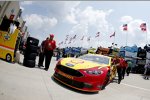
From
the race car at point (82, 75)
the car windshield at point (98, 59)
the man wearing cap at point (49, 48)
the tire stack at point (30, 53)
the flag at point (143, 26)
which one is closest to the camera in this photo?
the race car at point (82, 75)

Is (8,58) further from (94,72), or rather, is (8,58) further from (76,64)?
(94,72)

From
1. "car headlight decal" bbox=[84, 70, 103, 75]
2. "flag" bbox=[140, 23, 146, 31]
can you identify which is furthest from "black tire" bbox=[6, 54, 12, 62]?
"flag" bbox=[140, 23, 146, 31]

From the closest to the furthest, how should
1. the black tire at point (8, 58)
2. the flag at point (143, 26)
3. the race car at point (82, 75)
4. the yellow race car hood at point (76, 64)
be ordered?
the race car at point (82, 75) → the yellow race car hood at point (76, 64) → the black tire at point (8, 58) → the flag at point (143, 26)

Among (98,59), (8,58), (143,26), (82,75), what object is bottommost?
(82,75)

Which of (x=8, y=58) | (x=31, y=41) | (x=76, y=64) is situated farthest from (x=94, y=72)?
(x=8, y=58)

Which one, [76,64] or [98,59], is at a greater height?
[98,59]

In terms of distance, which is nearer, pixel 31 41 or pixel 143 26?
pixel 31 41


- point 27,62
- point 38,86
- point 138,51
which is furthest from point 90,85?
point 138,51

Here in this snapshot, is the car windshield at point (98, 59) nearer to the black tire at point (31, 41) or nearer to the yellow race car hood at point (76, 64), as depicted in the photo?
the yellow race car hood at point (76, 64)

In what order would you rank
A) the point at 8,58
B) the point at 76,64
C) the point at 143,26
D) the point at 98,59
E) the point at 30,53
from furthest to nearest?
1. the point at 143,26
2. the point at 30,53
3. the point at 8,58
4. the point at 98,59
5. the point at 76,64

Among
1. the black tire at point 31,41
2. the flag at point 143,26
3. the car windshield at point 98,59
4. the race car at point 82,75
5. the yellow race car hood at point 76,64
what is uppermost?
the flag at point 143,26

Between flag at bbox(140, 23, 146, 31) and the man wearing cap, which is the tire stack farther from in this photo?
flag at bbox(140, 23, 146, 31)

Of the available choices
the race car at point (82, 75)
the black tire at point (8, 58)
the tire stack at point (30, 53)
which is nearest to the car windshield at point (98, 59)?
the race car at point (82, 75)

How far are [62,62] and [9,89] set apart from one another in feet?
9.93
